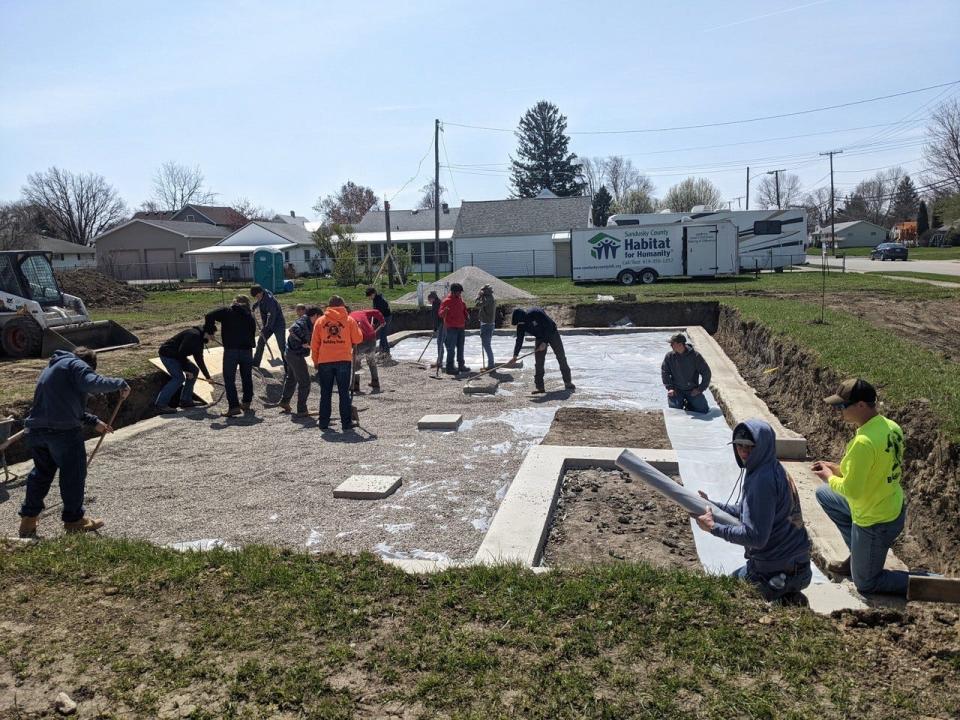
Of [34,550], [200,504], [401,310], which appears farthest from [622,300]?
[34,550]

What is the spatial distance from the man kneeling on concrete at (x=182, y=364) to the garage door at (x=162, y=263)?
4552cm

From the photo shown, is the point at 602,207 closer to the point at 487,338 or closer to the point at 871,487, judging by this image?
the point at 487,338

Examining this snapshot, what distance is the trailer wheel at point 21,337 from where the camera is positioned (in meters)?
15.2

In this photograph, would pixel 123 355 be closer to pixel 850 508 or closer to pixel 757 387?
pixel 757 387

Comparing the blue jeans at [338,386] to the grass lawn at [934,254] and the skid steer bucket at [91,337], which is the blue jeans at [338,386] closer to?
the skid steer bucket at [91,337]

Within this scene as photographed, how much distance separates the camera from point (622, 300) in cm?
2248

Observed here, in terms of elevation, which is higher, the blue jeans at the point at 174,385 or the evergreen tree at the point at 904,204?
the evergreen tree at the point at 904,204

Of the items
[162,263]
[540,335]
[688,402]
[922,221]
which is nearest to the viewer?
[688,402]

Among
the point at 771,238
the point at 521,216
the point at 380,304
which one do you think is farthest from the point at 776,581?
the point at 521,216

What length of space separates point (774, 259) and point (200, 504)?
36.2 meters

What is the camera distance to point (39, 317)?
1536 cm

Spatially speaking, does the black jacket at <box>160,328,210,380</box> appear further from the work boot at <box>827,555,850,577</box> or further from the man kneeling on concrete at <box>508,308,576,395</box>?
the work boot at <box>827,555,850,577</box>

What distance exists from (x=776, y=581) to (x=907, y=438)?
3.09 meters

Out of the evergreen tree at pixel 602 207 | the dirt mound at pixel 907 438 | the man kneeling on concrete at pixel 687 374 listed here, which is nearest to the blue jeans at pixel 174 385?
the man kneeling on concrete at pixel 687 374
